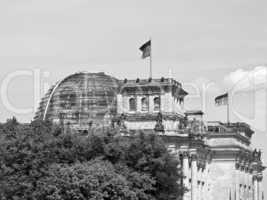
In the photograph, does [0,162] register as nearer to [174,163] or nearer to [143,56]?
[174,163]

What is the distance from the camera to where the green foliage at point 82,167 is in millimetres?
137125

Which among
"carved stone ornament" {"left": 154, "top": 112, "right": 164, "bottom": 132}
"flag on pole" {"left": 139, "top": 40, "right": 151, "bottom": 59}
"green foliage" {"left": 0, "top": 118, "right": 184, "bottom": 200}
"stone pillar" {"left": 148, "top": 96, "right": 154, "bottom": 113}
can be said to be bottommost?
"green foliage" {"left": 0, "top": 118, "right": 184, "bottom": 200}

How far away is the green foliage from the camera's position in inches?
5399

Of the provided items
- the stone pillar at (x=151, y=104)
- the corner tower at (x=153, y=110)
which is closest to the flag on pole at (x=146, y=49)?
the corner tower at (x=153, y=110)

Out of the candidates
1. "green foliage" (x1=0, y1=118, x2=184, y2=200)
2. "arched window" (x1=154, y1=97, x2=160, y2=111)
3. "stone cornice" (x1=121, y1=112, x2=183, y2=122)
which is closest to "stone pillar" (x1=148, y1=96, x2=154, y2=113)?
"arched window" (x1=154, y1=97, x2=160, y2=111)

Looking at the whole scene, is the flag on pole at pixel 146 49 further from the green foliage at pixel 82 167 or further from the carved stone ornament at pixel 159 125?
the green foliage at pixel 82 167

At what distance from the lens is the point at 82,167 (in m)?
139

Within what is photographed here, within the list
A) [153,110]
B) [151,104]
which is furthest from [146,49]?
[153,110]

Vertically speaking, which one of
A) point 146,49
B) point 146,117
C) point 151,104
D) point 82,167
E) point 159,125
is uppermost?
point 146,49

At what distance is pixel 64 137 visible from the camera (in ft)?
487

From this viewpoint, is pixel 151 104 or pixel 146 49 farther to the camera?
pixel 151 104

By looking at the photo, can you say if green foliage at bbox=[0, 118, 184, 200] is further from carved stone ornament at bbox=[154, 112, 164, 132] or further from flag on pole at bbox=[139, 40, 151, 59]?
flag on pole at bbox=[139, 40, 151, 59]

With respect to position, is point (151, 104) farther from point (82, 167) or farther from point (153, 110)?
point (82, 167)

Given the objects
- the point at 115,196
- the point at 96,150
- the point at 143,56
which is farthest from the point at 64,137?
the point at 143,56
